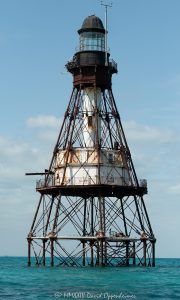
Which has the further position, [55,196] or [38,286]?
[55,196]

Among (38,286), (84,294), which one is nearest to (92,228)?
(38,286)

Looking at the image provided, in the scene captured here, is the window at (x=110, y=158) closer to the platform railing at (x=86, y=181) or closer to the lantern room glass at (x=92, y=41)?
the platform railing at (x=86, y=181)

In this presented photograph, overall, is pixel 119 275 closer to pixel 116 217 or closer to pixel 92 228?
pixel 116 217

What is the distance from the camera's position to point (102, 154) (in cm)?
8550

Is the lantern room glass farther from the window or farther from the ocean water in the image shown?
the ocean water

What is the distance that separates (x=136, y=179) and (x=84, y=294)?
35.3 m

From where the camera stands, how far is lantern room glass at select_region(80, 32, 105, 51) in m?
89.4

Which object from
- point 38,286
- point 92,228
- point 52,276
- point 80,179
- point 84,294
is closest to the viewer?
point 84,294

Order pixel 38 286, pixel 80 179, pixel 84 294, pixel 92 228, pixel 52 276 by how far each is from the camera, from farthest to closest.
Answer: pixel 92 228 < pixel 80 179 < pixel 52 276 < pixel 38 286 < pixel 84 294

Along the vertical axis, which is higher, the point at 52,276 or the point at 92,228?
the point at 92,228

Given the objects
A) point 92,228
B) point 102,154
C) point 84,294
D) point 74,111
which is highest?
point 74,111

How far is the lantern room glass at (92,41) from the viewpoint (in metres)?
89.4

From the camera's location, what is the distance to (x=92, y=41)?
8962 centimetres

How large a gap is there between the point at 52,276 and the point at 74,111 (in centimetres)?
2494
